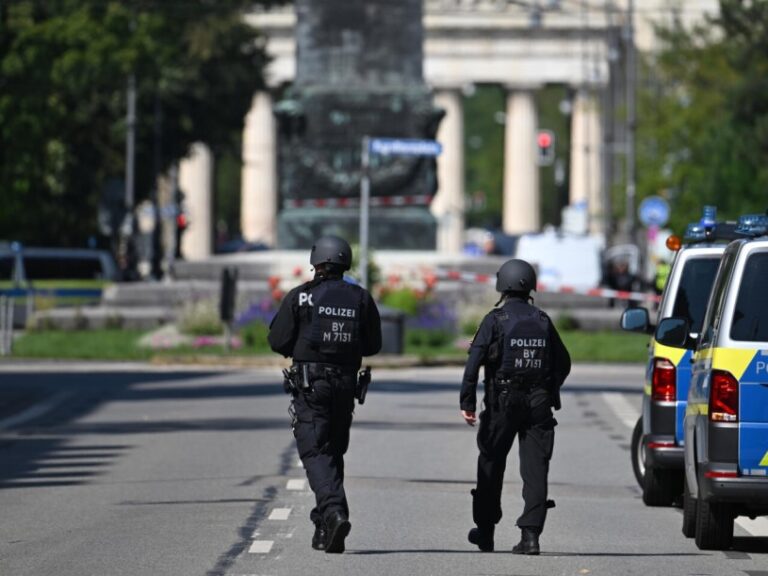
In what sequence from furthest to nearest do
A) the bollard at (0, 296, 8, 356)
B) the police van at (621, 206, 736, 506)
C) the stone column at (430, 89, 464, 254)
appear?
the stone column at (430, 89, 464, 254), the bollard at (0, 296, 8, 356), the police van at (621, 206, 736, 506)

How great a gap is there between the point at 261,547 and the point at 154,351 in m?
25.7

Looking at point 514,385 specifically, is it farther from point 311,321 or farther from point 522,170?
point 522,170

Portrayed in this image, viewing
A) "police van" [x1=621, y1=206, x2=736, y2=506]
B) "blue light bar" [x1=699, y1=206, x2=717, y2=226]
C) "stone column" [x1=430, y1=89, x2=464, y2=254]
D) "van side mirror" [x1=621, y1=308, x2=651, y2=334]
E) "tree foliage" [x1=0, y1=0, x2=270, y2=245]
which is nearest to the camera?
"police van" [x1=621, y1=206, x2=736, y2=506]

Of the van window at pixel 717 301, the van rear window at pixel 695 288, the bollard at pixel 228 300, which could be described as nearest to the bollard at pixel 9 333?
the bollard at pixel 228 300

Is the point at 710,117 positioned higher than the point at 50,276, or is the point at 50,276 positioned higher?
the point at 710,117

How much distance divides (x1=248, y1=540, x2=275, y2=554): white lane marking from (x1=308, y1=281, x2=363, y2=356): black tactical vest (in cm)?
105

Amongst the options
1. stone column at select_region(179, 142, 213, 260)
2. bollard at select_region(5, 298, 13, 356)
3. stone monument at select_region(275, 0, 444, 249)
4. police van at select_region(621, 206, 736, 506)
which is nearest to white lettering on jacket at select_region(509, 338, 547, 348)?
police van at select_region(621, 206, 736, 506)

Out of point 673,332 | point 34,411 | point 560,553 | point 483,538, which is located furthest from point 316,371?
point 34,411

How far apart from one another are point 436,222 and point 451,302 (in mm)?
1582

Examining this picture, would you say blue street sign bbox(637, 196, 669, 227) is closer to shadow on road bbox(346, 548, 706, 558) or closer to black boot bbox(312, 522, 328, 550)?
shadow on road bbox(346, 548, 706, 558)

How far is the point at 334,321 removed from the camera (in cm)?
1336

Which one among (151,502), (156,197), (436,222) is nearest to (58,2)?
(156,197)

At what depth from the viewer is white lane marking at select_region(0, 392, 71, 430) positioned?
24.8 meters

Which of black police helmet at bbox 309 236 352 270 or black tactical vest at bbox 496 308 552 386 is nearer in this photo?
black tactical vest at bbox 496 308 552 386
